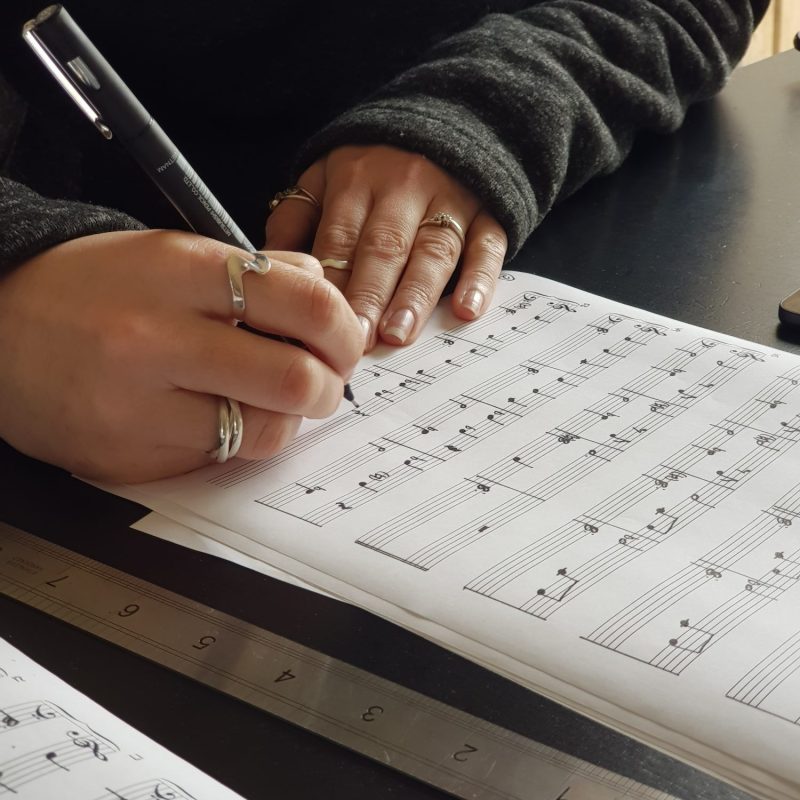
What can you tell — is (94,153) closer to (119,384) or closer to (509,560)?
(119,384)

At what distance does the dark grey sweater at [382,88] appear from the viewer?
31.7 inches

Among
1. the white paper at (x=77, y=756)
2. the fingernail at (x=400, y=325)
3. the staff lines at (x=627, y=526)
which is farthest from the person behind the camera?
the fingernail at (x=400, y=325)

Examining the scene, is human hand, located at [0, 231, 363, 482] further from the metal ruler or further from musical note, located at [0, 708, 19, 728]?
musical note, located at [0, 708, 19, 728]

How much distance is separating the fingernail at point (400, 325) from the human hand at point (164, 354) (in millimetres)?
108

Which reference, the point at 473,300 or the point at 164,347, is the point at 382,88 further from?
the point at 164,347

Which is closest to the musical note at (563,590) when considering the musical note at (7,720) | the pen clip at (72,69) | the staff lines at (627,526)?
the staff lines at (627,526)

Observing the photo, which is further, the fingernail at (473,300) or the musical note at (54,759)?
the fingernail at (473,300)

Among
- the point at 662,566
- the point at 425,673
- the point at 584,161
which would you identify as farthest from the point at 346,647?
the point at 584,161

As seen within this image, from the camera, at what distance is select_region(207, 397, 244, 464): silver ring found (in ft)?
1.70

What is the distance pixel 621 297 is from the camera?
2.31ft

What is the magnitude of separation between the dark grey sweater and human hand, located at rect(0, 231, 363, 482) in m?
0.29

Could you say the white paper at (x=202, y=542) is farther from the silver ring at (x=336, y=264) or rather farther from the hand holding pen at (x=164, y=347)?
the silver ring at (x=336, y=264)

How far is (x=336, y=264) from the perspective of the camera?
721mm

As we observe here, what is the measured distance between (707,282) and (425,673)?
43cm
